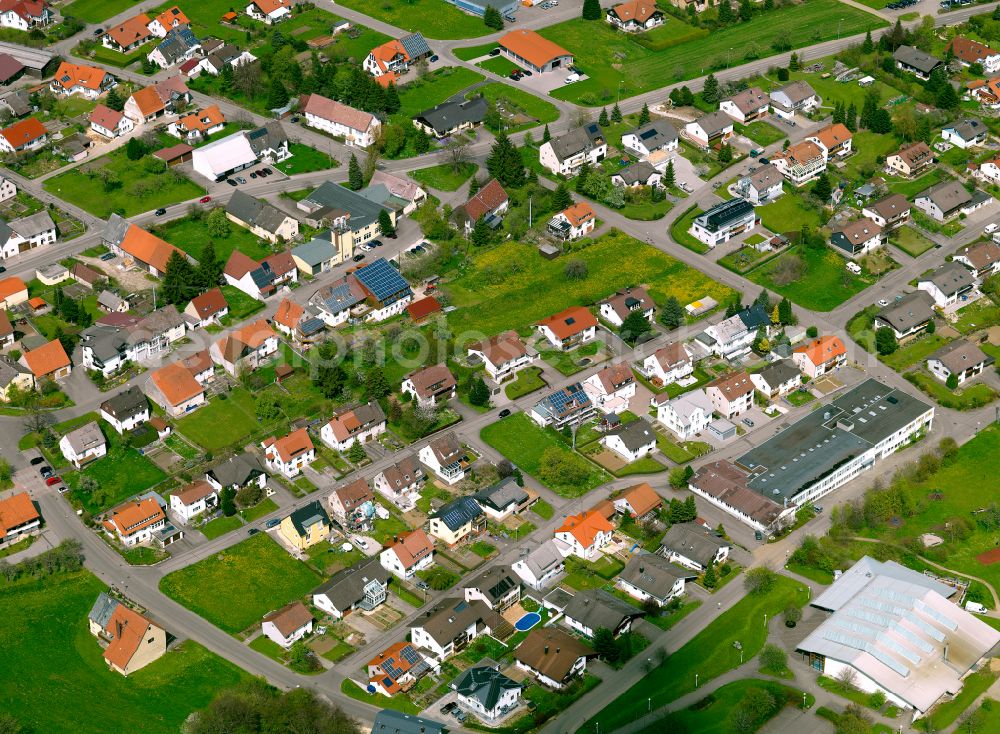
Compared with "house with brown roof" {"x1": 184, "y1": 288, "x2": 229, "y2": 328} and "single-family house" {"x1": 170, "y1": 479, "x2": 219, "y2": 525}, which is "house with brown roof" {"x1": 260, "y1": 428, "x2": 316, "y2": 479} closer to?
"single-family house" {"x1": 170, "y1": 479, "x2": 219, "y2": 525}

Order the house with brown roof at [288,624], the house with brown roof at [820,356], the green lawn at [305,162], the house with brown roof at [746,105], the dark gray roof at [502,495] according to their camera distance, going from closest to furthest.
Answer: the house with brown roof at [288,624], the dark gray roof at [502,495], the house with brown roof at [820,356], the green lawn at [305,162], the house with brown roof at [746,105]

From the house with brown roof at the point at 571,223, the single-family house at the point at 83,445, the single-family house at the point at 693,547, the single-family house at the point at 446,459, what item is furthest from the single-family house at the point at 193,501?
the house with brown roof at the point at 571,223

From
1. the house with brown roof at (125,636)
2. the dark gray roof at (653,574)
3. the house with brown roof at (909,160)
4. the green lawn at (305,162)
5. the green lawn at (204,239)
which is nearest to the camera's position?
the house with brown roof at (125,636)

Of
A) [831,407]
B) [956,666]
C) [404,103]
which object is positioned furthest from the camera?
[404,103]

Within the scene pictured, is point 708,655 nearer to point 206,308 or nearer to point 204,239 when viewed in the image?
point 206,308

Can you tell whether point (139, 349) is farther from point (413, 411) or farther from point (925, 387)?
point (925, 387)

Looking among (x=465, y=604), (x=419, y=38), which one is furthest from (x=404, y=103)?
(x=465, y=604)

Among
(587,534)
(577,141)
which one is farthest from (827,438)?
(577,141)

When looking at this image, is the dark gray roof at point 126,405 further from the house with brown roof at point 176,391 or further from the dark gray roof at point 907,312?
the dark gray roof at point 907,312

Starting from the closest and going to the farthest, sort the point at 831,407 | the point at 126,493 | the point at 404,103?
the point at 126,493 < the point at 831,407 < the point at 404,103
